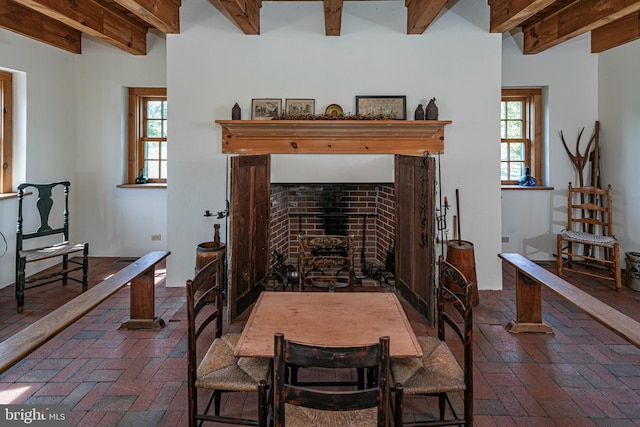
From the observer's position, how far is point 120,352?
2.82 meters

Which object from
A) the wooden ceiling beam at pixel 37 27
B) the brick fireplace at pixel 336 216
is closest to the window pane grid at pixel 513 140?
the brick fireplace at pixel 336 216

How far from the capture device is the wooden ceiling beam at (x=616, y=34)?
4.25 metres

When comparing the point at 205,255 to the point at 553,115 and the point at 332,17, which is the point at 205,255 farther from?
the point at 553,115

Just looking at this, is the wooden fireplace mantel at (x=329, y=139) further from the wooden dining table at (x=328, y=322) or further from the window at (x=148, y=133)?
the wooden dining table at (x=328, y=322)

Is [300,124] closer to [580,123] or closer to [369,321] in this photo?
[369,321]

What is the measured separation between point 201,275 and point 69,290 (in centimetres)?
287

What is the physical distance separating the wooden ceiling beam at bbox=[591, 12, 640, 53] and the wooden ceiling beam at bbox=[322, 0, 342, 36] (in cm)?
325

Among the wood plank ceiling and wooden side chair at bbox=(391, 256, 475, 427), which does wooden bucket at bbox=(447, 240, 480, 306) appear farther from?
the wood plank ceiling

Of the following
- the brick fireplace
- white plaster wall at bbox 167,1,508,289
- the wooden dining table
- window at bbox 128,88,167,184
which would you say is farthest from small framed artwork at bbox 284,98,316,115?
the wooden dining table

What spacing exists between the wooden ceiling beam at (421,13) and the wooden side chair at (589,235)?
2.75 meters

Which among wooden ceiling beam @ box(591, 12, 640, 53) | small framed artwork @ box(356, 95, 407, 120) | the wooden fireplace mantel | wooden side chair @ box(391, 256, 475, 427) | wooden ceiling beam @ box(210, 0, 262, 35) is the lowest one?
wooden side chair @ box(391, 256, 475, 427)

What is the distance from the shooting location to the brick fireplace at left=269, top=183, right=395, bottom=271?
187 inches

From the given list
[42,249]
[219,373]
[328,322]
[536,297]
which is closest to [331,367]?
[328,322]

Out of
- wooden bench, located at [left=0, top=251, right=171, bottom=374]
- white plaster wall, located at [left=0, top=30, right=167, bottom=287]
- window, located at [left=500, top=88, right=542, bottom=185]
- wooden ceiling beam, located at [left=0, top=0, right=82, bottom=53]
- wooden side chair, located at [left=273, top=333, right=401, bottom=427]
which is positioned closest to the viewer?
wooden side chair, located at [left=273, top=333, right=401, bottom=427]
